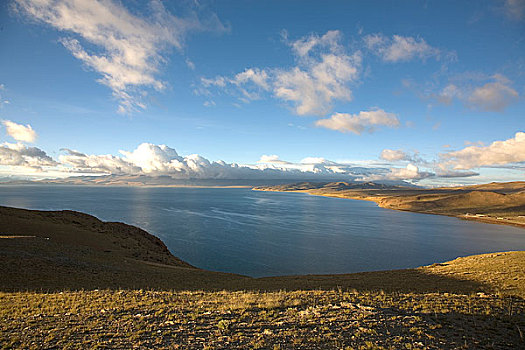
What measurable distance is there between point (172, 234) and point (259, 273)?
40106 millimetres

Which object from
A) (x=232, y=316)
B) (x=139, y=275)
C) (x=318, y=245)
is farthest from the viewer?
(x=318, y=245)

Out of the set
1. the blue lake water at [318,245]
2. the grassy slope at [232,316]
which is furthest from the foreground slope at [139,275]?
the blue lake water at [318,245]

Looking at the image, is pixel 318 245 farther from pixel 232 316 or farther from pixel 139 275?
pixel 232 316

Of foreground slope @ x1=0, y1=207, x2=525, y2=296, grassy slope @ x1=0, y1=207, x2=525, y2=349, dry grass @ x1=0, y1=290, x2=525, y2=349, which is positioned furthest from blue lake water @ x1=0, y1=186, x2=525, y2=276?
dry grass @ x1=0, y1=290, x2=525, y2=349

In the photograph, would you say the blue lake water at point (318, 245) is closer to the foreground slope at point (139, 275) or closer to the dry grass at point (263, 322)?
the foreground slope at point (139, 275)

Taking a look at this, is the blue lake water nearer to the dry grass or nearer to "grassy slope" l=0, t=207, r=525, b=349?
"grassy slope" l=0, t=207, r=525, b=349

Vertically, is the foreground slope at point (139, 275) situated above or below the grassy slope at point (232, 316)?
below

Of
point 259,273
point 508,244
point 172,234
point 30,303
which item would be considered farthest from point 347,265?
point 508,244

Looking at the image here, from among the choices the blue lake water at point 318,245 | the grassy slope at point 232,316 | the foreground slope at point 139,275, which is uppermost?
the grassy slope at point 232,316

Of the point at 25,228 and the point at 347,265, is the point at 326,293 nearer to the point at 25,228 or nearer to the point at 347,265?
the point at 347,265

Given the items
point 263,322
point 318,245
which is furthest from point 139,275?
point 318,245

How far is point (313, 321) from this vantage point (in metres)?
10.5

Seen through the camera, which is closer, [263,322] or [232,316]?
[263,322]

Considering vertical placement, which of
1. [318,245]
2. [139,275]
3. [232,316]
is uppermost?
[232,316]
